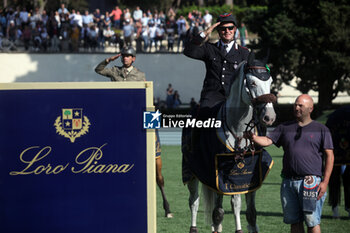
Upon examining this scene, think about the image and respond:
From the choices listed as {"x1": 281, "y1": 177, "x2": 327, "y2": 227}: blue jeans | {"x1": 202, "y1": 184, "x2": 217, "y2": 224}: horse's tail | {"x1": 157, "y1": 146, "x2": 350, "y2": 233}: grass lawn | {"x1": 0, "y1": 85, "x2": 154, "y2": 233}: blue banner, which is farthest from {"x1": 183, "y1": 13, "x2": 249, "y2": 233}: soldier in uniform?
{"x1": 0, "y1": 85, "x2": 154, "y2": 233}: blue banner

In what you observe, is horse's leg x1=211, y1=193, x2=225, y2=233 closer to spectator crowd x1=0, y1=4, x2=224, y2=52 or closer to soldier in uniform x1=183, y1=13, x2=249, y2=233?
soldier in uniform x1=183, y1=13, x2=249, y2=233

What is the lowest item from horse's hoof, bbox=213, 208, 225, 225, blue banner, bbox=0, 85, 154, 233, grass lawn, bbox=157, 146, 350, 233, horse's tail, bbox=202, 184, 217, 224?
grass lawn, bbox=157, 146, 350, 233

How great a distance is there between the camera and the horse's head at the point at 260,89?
235 inches

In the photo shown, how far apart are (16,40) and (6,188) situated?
30.4 meters

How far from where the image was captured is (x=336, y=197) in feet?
29.8

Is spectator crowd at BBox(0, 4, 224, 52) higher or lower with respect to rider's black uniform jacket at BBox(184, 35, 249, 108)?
lower

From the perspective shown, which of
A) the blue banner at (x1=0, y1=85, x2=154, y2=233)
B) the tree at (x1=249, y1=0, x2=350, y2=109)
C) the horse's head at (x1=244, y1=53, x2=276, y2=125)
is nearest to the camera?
the blue banner at (x1=0, y1=85, x2=154, y2=233)

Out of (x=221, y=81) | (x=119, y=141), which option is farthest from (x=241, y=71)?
(x=119, y=141)

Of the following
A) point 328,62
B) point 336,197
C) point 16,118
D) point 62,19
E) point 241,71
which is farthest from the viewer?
point 62,19

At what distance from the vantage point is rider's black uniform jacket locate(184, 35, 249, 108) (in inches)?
286

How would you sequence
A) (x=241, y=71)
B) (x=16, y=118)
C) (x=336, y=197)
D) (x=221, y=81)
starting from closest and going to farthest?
(x=16, y=118) → (x=241, y=71) → (x=221, y=81) → (x=336, y=197)

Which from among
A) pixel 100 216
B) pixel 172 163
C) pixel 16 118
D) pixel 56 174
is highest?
pixel 16 118

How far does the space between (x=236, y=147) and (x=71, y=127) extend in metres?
1.87

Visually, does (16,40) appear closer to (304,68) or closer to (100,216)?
(304,68)
